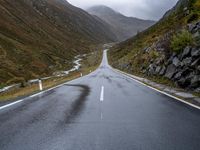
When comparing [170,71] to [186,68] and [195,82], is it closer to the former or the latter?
[186,68]

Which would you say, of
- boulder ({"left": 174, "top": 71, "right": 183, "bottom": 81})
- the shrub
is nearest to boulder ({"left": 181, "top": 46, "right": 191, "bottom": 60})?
the shrub

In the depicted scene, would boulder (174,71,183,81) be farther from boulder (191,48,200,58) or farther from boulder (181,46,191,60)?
boulder (191,48,200,58)

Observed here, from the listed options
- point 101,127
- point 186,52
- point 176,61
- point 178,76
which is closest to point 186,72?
point 178,76

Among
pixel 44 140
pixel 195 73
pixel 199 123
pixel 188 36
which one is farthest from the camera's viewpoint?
pixel 188 36

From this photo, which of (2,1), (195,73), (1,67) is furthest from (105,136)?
(2,1)

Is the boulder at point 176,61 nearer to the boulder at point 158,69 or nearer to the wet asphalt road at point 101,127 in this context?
the boulder at point 158,69

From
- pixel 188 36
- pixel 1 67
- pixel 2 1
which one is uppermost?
pixel 2 1

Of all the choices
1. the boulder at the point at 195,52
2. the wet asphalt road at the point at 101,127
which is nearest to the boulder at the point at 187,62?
the boulder at the point at 195,52

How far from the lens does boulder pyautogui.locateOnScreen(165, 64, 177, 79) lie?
17987 mm

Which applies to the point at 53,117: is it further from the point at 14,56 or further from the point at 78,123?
the point at 14,56

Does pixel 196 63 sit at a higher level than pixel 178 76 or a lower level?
higher

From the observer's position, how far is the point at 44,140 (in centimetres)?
558

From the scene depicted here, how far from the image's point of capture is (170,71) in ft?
61.7

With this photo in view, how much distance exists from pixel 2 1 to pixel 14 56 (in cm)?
5341
